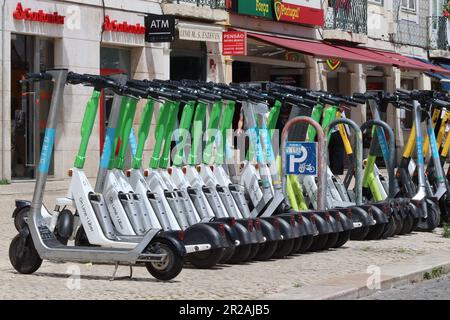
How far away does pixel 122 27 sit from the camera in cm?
2423

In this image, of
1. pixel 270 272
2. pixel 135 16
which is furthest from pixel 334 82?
pixel 270 272

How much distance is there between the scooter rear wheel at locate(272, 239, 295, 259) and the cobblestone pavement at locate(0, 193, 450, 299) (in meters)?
0.10

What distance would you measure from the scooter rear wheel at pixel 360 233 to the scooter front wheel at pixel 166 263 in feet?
13.8

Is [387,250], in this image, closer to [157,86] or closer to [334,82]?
[157,86]

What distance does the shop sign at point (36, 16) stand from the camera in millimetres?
21359

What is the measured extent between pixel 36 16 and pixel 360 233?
1034cm

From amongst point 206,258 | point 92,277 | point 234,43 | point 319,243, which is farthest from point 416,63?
point 92,277

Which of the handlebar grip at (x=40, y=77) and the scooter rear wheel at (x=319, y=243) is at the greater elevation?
the handlebar grip at (x=40, y=77)

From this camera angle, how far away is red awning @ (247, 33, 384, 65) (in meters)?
28.4

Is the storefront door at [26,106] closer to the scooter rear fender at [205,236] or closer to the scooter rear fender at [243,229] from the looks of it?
the scooter rear fender at [243,229]

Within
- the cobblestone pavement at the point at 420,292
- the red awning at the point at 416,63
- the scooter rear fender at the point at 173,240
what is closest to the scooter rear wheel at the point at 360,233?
the cobblestone pavement at the point at 420,292

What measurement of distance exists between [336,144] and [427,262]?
23.0 ft

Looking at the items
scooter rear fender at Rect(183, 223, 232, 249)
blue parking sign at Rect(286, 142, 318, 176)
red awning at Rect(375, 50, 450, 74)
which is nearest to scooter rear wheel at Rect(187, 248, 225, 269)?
scooter rear fender at Rect(183, 223, 232, 249)

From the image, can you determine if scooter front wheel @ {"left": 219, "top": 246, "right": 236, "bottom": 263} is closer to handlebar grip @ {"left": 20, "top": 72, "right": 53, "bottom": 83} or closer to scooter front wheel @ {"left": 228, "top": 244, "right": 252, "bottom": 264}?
scooter front wheel @ {"left": 228, "top": 244, "right": 252, "bottom": 264}
